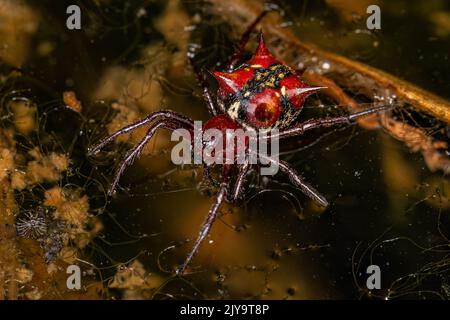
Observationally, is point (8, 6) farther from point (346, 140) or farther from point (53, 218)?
point (346, 140)

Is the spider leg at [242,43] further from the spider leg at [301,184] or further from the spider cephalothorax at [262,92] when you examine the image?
the spider leg at [301,184]

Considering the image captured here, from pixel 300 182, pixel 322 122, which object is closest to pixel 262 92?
pixel 322 122

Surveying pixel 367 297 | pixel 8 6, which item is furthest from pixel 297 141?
pixel 8 6

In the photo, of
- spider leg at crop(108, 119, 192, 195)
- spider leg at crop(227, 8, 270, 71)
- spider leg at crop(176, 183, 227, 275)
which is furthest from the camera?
spider leg at crop(227, 8, 270, 71)

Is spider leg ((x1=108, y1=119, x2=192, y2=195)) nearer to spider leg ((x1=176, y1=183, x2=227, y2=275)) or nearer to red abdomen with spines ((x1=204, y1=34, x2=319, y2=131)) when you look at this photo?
red abdomen with spines ((x1=204, y1=34, x2=319, y2=131))

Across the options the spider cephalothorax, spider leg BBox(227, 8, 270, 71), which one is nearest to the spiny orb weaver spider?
the spider cephalothorax

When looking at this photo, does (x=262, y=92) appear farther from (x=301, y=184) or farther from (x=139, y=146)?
(x=139, y=146)

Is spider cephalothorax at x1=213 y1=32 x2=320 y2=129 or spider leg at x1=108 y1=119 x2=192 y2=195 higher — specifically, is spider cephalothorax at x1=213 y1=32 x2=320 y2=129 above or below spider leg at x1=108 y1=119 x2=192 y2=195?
above
